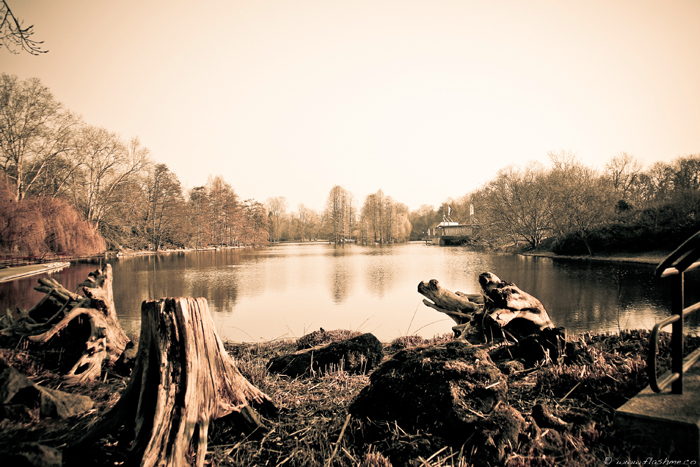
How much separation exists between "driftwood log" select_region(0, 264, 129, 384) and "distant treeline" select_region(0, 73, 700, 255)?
2449 cm

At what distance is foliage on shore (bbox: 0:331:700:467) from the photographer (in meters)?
1.90

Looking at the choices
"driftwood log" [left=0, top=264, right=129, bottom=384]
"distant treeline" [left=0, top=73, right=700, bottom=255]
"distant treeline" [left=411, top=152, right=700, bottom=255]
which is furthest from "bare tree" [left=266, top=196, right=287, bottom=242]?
"driftwood log" [left=0, top=264, right=129, bottom=384]

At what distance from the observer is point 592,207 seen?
2827 centimetres

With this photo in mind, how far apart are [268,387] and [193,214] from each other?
A: 58351 millimetres

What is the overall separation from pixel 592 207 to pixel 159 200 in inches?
2041

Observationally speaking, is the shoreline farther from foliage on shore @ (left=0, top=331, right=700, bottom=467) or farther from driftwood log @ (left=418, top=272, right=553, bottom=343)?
foliage on shore @ (left=0, top=331, right=700, bottom=467)

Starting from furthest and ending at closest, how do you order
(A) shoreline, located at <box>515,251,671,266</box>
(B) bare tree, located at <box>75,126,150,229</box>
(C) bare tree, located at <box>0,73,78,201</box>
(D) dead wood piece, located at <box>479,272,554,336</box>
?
(B) bare tree, located at <box>75,126,150,229</box>, (C) bare tree, located at <box>0,73,78,201</box>, (A) shoreline, located at <box>515,251,671,266</box>, (D) dead wood piece, located at <box>479,272,554,336</box>

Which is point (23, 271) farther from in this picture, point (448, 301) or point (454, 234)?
point (454, 234)

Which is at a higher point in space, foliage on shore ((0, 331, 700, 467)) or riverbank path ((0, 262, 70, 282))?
foliage on shore ((0, 331, 700, 467))

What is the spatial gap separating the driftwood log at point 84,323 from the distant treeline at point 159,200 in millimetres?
24488

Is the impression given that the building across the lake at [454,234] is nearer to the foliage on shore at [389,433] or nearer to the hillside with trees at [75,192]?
the hillside with trees at [75,192]

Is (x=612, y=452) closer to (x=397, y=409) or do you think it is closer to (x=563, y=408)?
(x=563, y=408)

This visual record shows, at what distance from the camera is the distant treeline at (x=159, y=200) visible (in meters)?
23.7

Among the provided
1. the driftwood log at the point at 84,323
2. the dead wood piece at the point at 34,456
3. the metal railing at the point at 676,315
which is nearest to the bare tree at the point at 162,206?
the driftwood log at the point at 84,323
